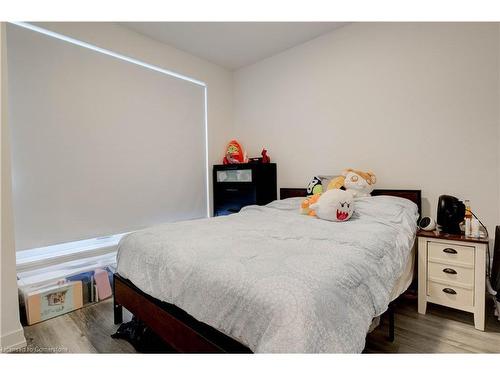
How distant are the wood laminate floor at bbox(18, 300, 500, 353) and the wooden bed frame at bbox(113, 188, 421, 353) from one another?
0.38 ft

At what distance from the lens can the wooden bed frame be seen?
1070mm

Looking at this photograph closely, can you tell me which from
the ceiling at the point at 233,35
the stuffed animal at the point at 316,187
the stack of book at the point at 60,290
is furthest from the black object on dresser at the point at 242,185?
the stack of book at the point at 60,290

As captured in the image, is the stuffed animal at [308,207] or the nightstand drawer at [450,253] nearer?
the nightstand drawer at [450,253]

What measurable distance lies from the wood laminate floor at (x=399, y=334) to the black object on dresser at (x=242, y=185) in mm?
1751

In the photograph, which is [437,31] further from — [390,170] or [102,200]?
[102,200]

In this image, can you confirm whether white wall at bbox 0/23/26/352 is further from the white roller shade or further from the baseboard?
the white roller shade

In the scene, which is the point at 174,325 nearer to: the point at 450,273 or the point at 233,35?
the point at 450,273

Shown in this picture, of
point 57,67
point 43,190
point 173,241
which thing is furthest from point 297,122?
point 43,190

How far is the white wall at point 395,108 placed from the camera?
2.04m

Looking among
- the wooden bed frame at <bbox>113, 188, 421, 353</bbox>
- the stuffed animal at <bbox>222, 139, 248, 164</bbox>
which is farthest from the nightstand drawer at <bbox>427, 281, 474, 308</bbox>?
the stuffed animal at <bbox>222, 139, 248, 164</bbox>

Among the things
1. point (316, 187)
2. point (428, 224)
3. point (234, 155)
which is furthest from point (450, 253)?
point (234, 155)

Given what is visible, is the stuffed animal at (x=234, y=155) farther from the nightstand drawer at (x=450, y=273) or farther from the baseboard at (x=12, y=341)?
the baseboard at (x=12, y=341)

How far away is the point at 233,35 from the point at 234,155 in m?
1.44

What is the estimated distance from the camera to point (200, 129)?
11.4 feet
